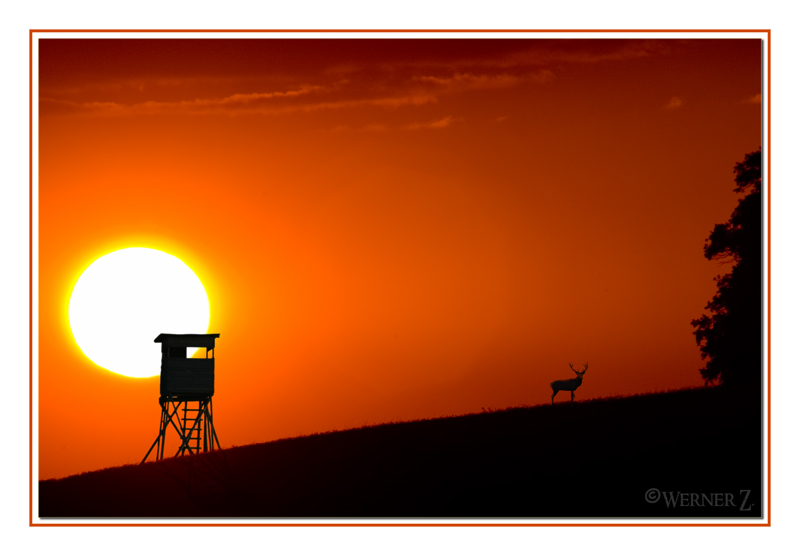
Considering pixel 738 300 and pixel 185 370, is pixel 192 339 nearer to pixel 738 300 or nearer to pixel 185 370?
pixel 185 370

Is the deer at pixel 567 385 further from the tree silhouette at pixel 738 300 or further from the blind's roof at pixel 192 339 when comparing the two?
the blind's roof at pixel 192 339

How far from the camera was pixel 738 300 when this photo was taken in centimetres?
3544

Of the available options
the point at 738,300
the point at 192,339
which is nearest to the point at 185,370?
the point at 192,339

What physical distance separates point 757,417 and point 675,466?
4.19 metres

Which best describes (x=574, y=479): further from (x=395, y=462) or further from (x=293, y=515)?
(x=293, y=515)

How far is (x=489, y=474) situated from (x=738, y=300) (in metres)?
12.9

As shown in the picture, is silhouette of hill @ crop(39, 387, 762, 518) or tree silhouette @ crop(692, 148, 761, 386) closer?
silhouette of hill @ crop(39, 387, 762, 518)

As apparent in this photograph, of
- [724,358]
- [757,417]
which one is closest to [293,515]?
[757,417]

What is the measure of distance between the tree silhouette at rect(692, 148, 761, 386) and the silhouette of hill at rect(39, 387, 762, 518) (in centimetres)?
125

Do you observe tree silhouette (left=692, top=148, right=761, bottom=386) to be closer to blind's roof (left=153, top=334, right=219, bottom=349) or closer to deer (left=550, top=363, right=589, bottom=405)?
deer (left=550, top=363, right=589, bottom=405)

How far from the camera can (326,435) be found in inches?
1435

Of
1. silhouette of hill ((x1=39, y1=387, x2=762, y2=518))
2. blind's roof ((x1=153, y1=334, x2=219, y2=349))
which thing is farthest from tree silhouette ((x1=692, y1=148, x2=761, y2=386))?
blind's roof ((x1=153, y1=334, x2=219, y2=349))

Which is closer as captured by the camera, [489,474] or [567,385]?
[489,474]

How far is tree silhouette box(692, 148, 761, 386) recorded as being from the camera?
35.0 m
